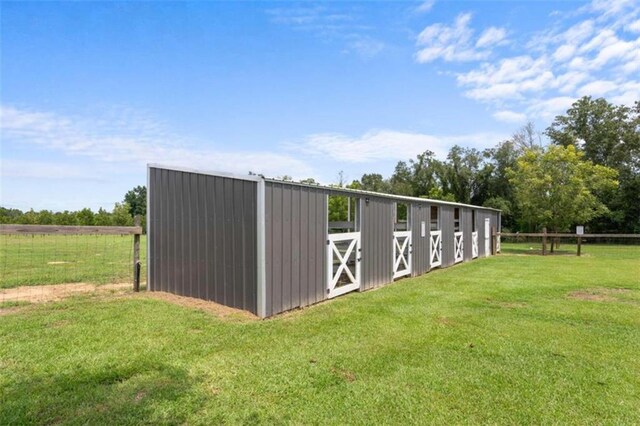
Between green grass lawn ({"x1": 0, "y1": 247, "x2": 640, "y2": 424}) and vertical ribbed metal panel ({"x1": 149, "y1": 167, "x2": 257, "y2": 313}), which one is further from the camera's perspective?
vertical ribbed metal panel ({"x1": 149, "y1": 167, "x2": 257, "y2": 313})

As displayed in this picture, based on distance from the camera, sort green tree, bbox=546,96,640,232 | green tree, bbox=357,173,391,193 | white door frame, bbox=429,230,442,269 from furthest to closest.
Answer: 1. green tree, bbox=357,173,391,193
2. green tree, bbox=546,96,640,232
3. white door frame, bbox=429,230,442,269

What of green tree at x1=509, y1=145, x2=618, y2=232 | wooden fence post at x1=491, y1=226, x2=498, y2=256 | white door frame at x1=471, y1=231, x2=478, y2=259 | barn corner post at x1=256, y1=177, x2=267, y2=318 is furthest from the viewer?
green tree at x1=509, y1=145, x2=618, y2=232

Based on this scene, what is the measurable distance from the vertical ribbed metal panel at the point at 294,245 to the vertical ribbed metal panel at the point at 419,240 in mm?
4131

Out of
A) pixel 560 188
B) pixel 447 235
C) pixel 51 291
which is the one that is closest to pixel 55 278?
pixel 51 291

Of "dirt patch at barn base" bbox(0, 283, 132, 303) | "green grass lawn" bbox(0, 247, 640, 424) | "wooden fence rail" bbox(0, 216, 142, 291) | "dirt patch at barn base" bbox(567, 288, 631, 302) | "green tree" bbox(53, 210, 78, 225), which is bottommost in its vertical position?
"dirt patch at barn base" bbox(567, 288, 631, 302)

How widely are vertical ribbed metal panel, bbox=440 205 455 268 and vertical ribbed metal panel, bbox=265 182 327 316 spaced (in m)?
6.47

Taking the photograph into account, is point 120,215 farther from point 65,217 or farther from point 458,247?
point 458,247

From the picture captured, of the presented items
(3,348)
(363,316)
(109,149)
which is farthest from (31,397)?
(109,149)

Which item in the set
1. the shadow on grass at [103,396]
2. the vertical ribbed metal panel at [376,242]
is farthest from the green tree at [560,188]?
the shadow on grass at [103,396]

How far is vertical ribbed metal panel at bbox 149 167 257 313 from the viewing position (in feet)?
17.4

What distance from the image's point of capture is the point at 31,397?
2666 millimetres

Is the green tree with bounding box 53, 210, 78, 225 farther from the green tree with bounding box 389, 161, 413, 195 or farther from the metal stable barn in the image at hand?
the metal stable barn

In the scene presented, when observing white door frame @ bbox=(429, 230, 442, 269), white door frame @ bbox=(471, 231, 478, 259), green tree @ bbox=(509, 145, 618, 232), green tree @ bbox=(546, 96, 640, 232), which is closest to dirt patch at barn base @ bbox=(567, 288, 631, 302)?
white door frame @ bbox=(429, 230, 442, 269)

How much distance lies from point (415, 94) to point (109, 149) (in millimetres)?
12499
